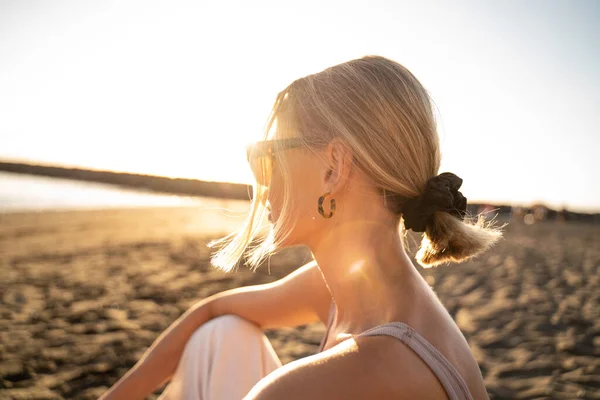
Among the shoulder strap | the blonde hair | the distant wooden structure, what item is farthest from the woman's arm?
the distant wooden structure

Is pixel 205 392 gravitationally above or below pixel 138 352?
above

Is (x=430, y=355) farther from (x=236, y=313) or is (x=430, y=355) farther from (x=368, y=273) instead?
(x=236, y=313)

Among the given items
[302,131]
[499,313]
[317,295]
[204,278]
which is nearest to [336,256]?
[302,131]

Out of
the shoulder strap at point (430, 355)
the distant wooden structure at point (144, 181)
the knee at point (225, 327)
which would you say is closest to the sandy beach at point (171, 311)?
the knee at point (225, 327)

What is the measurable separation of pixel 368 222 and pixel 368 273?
0.49ft

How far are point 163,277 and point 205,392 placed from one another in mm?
4735

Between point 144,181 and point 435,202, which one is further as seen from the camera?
point 144,181

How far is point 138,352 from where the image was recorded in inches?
141

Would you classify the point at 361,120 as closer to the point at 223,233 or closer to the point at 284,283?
the point at 284,283

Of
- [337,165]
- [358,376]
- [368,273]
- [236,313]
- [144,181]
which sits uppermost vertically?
[337,165]

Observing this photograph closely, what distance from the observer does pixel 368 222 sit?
53.8 inches

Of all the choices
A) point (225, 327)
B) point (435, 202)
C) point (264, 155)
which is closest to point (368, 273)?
point (435, 202)

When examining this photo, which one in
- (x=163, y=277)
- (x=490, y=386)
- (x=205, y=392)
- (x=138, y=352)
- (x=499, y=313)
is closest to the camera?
(x=205, y=392)

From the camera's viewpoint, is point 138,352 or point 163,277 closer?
point 138,352
